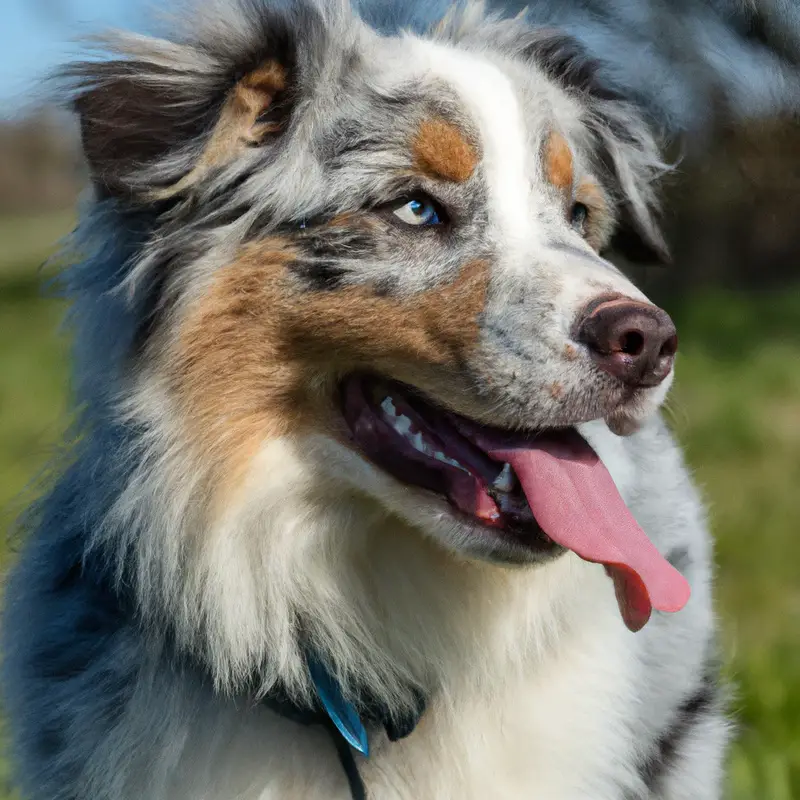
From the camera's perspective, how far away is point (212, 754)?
105 inches

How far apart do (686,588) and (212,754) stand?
115cm

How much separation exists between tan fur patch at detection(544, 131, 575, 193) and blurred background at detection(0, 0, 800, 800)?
890 mm

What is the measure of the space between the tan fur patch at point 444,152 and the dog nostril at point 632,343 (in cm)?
57

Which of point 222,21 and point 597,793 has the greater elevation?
point 222,21

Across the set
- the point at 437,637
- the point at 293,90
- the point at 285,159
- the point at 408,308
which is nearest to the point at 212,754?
the point at 437,637

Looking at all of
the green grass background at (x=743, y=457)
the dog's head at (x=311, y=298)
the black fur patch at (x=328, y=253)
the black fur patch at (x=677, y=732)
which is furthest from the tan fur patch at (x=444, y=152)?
the black fur patch at (x=677, y=732)

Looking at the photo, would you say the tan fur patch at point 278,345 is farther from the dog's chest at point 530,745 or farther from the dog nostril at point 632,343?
the dog's chest at point 530,745

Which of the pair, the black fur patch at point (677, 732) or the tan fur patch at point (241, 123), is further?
the black fur patch at point (677, 732)

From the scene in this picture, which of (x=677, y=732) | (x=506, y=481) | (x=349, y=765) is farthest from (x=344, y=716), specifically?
(x=677, y=732)

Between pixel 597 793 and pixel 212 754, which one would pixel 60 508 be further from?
pixel 597 793

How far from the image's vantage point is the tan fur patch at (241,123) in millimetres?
2713

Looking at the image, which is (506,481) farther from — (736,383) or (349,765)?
(736,383)

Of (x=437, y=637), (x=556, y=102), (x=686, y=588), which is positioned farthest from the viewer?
(x=556, y=102)

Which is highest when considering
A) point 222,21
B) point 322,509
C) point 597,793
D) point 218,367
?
point 222,21
